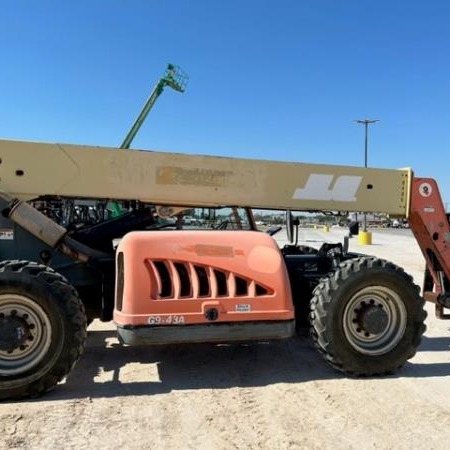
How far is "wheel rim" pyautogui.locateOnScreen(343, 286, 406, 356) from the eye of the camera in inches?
222

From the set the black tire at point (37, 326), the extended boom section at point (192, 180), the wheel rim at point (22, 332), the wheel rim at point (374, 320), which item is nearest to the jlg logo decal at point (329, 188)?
the extended boom section at point (192, 180)

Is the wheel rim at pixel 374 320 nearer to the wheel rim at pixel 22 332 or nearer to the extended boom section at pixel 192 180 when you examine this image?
the extended boom section at pixel 192 180

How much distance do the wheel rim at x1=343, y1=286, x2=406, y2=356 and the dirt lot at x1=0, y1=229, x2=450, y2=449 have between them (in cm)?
34

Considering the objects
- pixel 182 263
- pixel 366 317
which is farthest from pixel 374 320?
pixel 182 263

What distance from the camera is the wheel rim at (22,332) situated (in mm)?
4891

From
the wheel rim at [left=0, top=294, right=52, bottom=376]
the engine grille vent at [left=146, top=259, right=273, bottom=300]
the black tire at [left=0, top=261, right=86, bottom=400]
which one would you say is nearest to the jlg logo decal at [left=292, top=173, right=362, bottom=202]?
the engine grille vent at [left=146, top=259, right=273, bottom=300]

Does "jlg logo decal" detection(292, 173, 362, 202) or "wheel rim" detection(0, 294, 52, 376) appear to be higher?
"jlg logo decal" detection(292, 173, 362, 202)

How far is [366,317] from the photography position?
5660 mm

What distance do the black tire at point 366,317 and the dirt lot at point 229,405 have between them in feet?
0.71

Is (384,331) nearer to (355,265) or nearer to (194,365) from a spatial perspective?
(355,265)

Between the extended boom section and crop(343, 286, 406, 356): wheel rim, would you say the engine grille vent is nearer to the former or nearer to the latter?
the extended boom section

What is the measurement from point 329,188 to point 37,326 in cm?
329

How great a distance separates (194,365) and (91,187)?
214cm

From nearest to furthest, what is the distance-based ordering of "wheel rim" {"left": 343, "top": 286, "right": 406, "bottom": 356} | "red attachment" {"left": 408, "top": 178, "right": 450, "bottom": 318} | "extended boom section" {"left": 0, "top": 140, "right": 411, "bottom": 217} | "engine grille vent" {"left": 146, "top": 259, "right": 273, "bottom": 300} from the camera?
"engine grille vent" {"left": 146, "top": 259, "right": 273, "bottom": 300} < "extended boom section" {"left": 0, "top": 140, "right": 411, "bottom": 217} < "wheel rim" {"left": 343, "top": 286, "right": 406, "bottom": 356} < "red attachment" {"left": 408, "top": 178, "right": 450, "bottom": 318}
